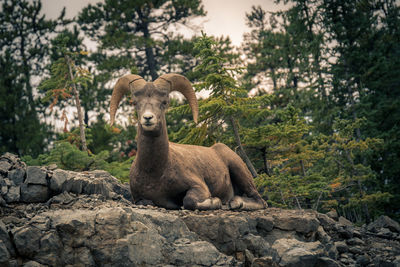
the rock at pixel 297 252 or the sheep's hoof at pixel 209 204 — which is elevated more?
the sheep's hoof at pixel 209 204

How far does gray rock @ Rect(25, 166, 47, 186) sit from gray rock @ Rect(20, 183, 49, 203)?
0.05m

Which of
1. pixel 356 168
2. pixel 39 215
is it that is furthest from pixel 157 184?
pixel 356 168

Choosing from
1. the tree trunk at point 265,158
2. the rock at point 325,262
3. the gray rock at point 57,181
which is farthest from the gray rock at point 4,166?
the tree trunk at point 265,158

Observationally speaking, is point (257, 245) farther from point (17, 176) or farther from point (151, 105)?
point (17, 176)

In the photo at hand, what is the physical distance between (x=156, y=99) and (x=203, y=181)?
174 cm

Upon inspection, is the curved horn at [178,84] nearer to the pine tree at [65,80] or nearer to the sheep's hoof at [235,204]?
the sheep's hoof at [235,204]

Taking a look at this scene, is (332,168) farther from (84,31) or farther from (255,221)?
(84,31)

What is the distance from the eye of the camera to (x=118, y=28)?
21672 millimetres

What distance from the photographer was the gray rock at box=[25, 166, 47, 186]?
574cm

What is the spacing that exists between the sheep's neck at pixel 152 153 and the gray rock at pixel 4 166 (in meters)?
1.89

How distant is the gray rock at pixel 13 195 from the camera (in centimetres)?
543

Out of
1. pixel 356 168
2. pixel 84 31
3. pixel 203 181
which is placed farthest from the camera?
pixel 84 31

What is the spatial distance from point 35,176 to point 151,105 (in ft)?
6.31

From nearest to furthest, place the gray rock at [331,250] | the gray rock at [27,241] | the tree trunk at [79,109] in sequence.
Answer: the gray rock at [27,241]
the gray rock at [331,250]
the tree trunk at [79,109]
